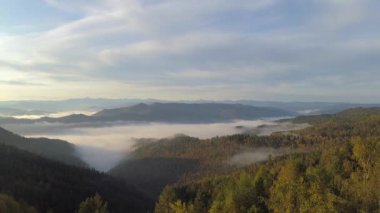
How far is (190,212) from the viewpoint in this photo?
95.9 meters

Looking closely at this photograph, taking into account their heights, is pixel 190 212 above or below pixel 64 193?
above

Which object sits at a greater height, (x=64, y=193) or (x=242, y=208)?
(x=242, y=208)

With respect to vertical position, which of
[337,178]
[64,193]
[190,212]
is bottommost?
[64,193]

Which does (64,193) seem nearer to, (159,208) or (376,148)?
(159,208)

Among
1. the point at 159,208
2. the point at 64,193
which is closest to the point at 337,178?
the point at 159,208

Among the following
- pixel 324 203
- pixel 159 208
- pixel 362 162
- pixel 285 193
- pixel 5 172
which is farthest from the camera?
pixel 5 172

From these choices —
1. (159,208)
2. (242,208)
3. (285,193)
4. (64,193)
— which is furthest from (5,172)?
(285,193)

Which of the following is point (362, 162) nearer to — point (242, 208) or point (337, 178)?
point (337, 178)

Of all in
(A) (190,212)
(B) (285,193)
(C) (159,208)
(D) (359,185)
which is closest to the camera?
(B) (285,193)

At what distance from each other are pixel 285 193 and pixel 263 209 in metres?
32.2

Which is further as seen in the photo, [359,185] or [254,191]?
[254,191]

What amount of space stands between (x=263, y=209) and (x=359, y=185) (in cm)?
2619

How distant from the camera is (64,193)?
655 feet

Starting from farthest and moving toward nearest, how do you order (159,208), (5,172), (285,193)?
1. (5,172)
2. (159,208)
3. (285,193)
